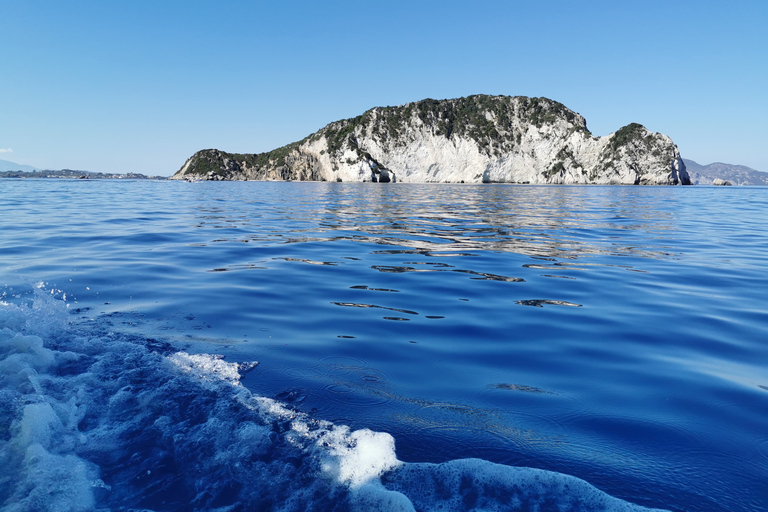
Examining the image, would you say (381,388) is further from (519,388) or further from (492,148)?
(492,148)

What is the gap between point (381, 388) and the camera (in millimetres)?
3918

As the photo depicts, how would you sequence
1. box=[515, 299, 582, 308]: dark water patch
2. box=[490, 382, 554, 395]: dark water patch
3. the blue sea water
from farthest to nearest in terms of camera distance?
box=[515, 299, 582, 308]: dark water patch → box=[490, 382, 554, 395]: dark water patch → the blue sea water

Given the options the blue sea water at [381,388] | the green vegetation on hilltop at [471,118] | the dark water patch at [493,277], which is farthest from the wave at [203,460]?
the green vegetation on hilltop at [471,118]

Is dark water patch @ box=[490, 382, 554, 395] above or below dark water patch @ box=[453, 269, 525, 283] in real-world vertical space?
below

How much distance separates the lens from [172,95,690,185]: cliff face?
12494cm

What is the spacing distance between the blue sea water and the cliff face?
122 m

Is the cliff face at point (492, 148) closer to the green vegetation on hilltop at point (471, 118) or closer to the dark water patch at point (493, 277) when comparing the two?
the green vegetation on hilltop at point (471, 118)

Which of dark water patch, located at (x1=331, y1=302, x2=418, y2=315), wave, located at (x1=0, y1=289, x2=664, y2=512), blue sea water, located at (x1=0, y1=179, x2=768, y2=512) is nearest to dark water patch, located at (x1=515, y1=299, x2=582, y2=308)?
blue sea water, located at (x1=0, y1=179, x2=768, y2=512)

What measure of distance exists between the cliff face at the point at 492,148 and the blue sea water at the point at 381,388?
399 ft

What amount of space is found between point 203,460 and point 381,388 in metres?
1.65

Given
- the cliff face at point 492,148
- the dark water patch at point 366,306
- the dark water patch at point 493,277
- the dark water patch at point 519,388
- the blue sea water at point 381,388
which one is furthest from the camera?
the cliff face at point 492,148

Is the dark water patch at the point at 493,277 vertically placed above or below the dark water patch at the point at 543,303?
above

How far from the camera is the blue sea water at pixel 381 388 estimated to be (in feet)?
8.36

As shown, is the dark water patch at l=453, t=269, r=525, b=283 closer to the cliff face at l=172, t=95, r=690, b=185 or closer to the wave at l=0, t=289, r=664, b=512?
the wave at l=0, t=289, r=664, b=512
